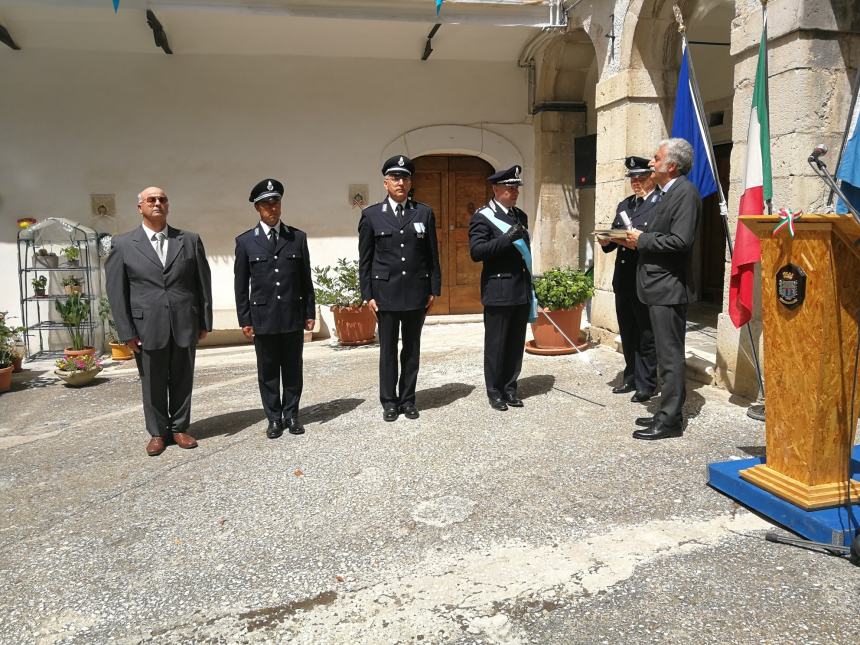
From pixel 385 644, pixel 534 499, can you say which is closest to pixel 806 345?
pixel 534 499

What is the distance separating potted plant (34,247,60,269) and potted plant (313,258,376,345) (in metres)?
3.17

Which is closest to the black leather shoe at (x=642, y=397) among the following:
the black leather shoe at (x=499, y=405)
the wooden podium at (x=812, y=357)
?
the black leather shoe at (x=499, y=405)

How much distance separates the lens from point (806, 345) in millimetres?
2910

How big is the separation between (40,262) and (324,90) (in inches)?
161

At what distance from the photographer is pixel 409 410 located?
4910 mm

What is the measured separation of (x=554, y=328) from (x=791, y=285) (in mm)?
4014

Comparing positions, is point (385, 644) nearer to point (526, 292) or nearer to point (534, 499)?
point (534, 499)

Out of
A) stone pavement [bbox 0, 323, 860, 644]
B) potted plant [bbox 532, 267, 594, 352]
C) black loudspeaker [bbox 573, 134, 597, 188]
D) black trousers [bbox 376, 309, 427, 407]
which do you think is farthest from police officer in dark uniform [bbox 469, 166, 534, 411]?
black loudspeaker [bbox 573, 134, 597, 188]

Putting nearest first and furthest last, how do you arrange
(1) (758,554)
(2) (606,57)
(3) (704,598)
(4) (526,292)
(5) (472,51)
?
1. (3) (704,598)
2. (1) (758,554)
3. (4) (526,292)
4. (2) (606,57)
5. (5) (472,51)

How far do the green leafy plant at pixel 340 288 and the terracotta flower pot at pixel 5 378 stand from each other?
3216mm

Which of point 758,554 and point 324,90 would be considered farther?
point 324,90

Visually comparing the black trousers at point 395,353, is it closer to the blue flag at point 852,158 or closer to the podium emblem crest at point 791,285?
the podium emblem crest at point 791,285

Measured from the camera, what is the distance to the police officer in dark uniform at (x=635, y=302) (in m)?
5.02

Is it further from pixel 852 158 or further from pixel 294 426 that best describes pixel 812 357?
pixel 294 426
